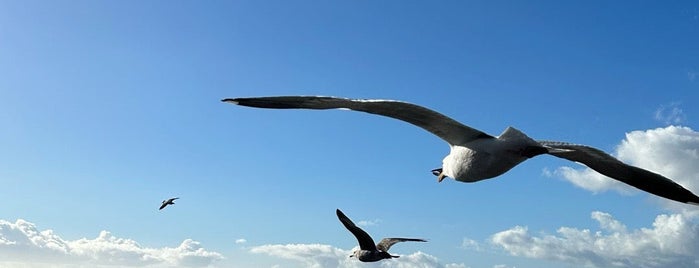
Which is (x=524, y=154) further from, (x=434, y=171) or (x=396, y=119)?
(x=434, y=171)

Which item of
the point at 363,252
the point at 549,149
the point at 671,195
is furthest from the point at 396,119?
the point at 363,252

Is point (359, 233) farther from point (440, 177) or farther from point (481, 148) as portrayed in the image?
point (481, 148)

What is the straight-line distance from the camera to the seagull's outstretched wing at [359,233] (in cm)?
3091

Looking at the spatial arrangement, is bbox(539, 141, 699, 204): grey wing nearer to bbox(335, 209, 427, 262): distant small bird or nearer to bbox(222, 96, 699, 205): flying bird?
bbox(222, 96, 699, 205): flying bird

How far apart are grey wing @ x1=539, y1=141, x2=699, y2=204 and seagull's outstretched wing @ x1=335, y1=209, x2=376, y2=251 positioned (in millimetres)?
17024

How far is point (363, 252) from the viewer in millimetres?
33469

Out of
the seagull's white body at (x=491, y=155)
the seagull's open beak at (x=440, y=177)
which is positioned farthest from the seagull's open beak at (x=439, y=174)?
the seagull's white body at (x=491, y=155)

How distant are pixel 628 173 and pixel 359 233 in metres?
18.7

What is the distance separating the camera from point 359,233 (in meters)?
32.2

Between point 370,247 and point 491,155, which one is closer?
point 491,155

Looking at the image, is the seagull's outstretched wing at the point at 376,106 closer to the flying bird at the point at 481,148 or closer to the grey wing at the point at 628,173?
the flying bird at the point at 481,148

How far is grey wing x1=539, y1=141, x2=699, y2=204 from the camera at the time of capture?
46.9ft

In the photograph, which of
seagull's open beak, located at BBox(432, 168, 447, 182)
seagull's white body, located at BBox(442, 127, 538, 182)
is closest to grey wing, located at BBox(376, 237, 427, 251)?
seagull's open beak, located at BBox(432, 168, 447, 182)

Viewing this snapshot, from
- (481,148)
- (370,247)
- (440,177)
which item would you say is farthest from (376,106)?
(370,247)
